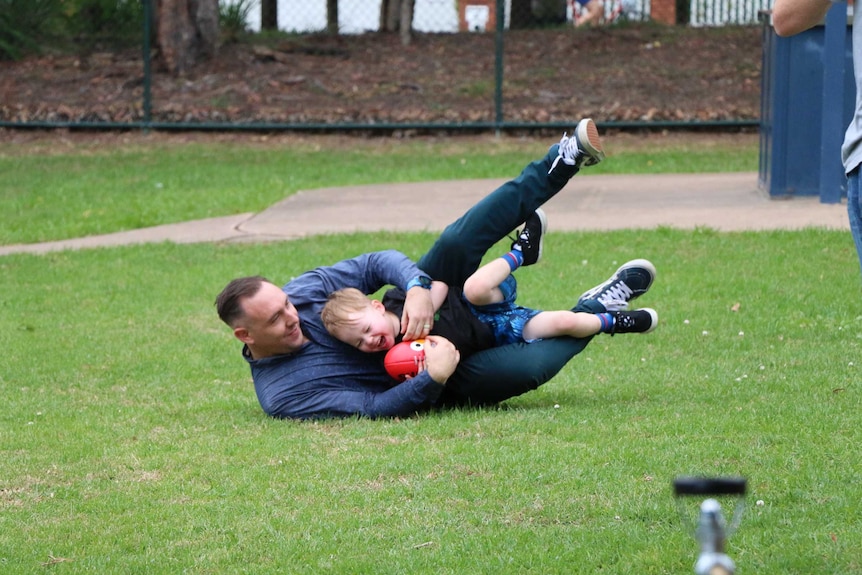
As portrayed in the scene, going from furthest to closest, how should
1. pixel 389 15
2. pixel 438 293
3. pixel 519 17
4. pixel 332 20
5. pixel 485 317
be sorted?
pixel 389 15 < pixel 519 17 < pixel 332 20 < pixel 485 317 < pixel 438 293

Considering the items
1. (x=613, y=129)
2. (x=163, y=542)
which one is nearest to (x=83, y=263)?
(x=163, y=542)

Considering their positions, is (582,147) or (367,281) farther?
(367,281)

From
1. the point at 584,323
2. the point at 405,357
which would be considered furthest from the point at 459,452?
the point at 584,323

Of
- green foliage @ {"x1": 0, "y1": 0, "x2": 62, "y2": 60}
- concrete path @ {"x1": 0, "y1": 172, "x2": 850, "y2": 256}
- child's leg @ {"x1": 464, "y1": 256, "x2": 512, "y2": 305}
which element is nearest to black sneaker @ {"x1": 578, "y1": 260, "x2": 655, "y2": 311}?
child's leg @ {"x1": 464, "y1": 256, "x2": 512, "y2": 305}

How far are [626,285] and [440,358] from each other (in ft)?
4.01

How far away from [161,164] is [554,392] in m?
10.2

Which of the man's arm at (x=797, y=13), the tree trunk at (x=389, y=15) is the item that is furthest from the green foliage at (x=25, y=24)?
the man's arm at (x=797, y=13)

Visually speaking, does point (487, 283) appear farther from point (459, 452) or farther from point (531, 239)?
point (459, 452)

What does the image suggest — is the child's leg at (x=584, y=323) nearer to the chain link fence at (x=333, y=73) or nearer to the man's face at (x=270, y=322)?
the man's face at (x=270, y=322)

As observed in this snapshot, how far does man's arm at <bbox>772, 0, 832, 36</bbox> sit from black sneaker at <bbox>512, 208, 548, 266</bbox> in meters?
2.28

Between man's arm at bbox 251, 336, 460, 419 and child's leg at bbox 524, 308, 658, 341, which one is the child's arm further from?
child's leg at bbox 524, 308, 658, 341

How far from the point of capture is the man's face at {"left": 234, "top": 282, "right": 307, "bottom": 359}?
515 cm

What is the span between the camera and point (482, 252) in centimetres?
557

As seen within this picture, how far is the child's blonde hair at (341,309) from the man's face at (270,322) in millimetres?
137
